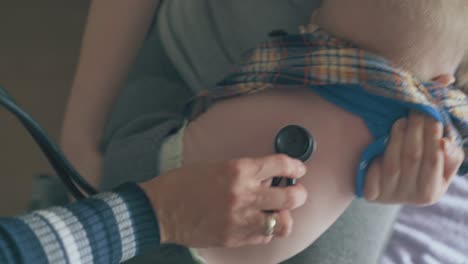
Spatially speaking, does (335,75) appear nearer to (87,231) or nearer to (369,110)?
(369,110)

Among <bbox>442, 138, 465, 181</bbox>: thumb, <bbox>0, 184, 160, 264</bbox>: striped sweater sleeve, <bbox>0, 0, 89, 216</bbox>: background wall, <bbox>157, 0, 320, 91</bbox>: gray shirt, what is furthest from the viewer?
<bbox>0, 0, 89, 216</bbox>: background wall

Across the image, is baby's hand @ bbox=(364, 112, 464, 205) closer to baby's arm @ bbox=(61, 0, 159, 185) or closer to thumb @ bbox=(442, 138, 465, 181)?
thumb @ bbox=(442, 138, 465, 181)

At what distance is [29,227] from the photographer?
0.52 metres

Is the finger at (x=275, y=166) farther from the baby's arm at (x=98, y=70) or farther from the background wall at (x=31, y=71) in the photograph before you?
the background wall at (x=31, y=71)

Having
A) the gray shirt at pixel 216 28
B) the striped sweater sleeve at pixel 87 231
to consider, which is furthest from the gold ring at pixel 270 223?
the gray shirt at pixel 216 28

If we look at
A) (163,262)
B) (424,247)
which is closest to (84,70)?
(163,262)

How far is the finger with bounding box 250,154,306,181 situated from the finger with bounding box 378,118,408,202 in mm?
125

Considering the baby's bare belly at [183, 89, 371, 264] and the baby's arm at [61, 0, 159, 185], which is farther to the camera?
the baby's arm at [61, 0, 159, 185]

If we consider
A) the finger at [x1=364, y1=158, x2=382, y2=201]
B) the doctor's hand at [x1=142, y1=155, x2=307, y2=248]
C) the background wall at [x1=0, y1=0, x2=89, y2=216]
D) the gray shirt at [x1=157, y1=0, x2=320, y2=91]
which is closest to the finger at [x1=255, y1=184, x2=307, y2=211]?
the doctor's hand at [x1=142, y1=155, x2=307, y2=248]

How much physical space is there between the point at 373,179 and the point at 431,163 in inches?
2.9

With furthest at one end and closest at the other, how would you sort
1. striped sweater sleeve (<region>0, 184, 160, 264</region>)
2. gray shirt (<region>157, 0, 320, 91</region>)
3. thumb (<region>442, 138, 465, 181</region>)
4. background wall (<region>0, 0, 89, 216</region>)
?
1. background wall (<region>0, 0, 89, 216</region>)
2. gray shirt (<region>157, 0, 320, 91</region>)
3. thumb (<region>442, 138, 465, 181</region>)
4. striped sweater sleeve (<region>0, 184, 160, 264</region>)

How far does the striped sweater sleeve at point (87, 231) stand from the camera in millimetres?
504

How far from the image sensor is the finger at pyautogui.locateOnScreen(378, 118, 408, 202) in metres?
0.62

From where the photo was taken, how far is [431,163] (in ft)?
2.00
